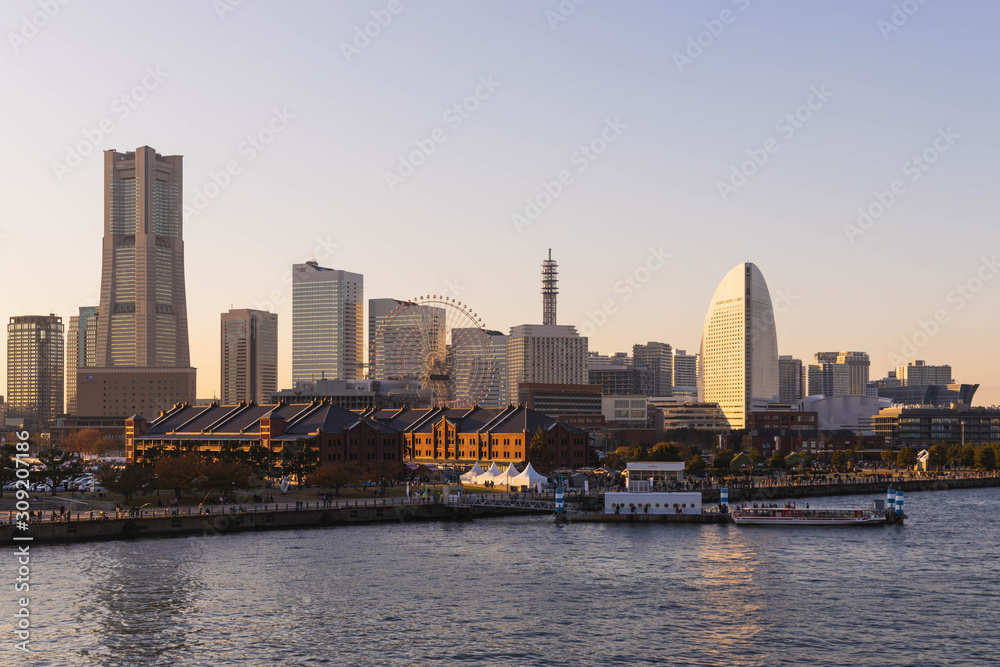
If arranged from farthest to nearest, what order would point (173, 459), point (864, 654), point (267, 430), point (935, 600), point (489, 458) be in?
1. point (489, 458)
2. point (267, 430)
3. point (173, 459)
4. point (935, 600)
5. point (864, 654)

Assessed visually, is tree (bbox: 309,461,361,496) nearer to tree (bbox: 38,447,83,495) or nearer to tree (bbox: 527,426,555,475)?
tree (bbox: 38,447,83,495)

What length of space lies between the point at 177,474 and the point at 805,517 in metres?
70.7

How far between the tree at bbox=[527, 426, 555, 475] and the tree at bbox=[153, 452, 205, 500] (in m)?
64.2

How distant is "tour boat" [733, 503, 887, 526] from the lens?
4993 inches

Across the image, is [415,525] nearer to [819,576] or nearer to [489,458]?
[819,576]

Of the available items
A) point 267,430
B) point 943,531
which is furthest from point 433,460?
point 943,531

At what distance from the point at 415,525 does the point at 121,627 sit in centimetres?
5816

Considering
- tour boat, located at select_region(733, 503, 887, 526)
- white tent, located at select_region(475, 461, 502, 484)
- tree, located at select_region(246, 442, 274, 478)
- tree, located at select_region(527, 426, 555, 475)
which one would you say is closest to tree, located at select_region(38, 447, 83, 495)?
tree, located at select_region(246, 442, 274, 478)

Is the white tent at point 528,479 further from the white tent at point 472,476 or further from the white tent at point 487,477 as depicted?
Answer: the white tent at point 472,476

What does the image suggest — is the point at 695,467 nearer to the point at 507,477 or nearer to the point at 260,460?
the point at 507,477

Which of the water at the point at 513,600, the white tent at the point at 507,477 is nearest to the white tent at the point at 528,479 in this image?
the white tent at the point at 507,477

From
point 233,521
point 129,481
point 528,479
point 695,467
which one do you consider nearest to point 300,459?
point 528,479

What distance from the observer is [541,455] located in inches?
7195

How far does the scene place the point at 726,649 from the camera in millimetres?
64625
